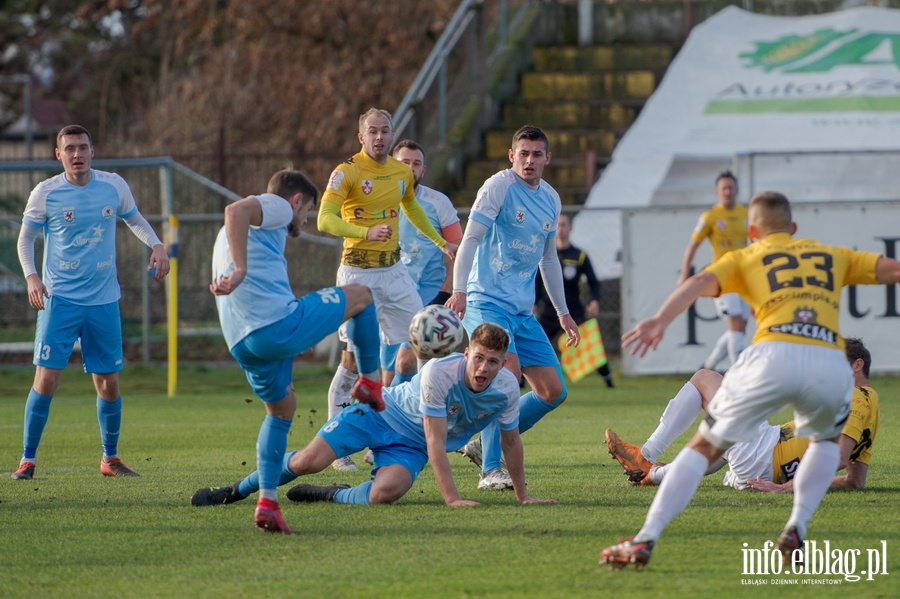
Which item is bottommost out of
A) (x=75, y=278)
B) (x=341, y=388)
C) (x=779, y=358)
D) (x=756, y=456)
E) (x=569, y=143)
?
(x=756, y=456)

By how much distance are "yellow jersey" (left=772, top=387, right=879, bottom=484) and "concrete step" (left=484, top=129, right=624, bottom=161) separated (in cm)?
1497

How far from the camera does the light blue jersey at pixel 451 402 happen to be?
6.96 m

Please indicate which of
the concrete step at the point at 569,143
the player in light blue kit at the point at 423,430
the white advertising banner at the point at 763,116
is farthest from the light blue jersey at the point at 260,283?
the concrete step at the point at 569,143

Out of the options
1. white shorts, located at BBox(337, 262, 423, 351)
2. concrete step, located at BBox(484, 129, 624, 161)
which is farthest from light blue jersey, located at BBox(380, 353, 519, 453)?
concrete step, located at BBox(484, 129, 624, 161)

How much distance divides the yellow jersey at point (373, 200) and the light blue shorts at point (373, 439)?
187cm

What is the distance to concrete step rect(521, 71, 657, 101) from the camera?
77.4 feet

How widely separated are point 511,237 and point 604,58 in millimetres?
16877

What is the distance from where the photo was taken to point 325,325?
6.40m

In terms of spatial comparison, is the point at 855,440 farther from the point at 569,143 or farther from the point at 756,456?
the point at 569,143

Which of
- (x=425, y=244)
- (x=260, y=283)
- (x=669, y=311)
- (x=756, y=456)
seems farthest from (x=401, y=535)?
(x=425, y=244)

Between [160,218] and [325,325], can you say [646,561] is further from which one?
[160,218]

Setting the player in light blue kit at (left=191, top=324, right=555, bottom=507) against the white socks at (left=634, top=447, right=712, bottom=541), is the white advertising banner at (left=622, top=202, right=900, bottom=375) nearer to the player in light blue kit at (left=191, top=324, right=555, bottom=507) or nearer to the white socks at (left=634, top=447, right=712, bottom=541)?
the player in light blue kit at (left=191, top=324, right=555, bottom=507)

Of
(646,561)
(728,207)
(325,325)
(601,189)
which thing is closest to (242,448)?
(325,325)

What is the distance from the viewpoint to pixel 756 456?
24.7 ft
